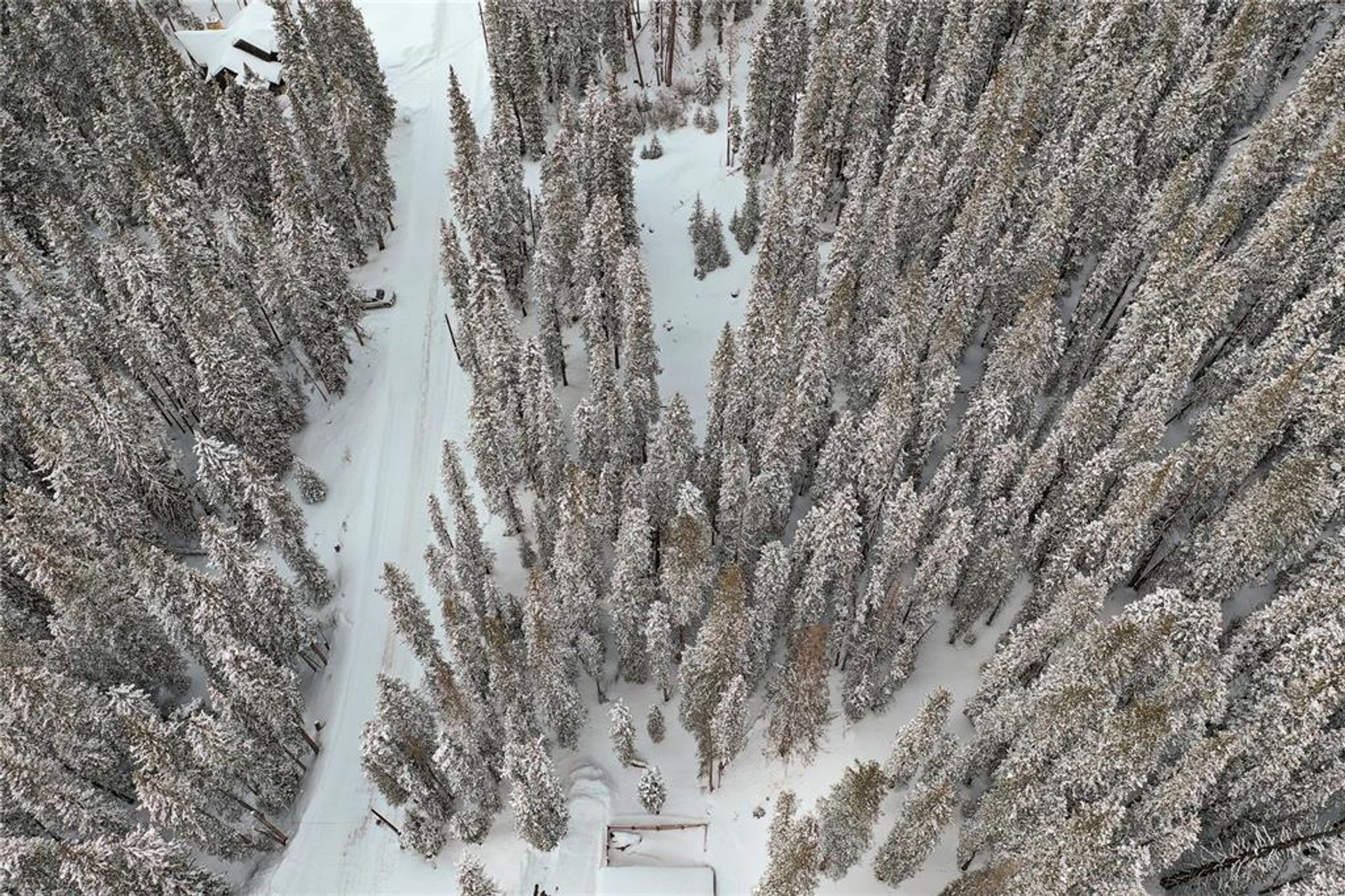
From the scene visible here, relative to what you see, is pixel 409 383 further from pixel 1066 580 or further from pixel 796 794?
pixel 1066 580

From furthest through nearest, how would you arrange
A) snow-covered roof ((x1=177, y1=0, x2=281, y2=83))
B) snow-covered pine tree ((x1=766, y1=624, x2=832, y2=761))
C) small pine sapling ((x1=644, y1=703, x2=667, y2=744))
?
snow-covered roof ((x1=177, y1=0, x2=281, y2=83)) < small pine sapling ((x1=644, y1=703, x2=667, y2=744)) < snow-covered pine tree ((x1=766, y1=624, x2=832, y2=761))

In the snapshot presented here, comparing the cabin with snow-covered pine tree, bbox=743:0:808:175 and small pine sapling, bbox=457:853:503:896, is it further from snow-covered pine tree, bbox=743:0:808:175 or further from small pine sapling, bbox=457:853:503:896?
small pine sapling, bbox=457:853:503:896

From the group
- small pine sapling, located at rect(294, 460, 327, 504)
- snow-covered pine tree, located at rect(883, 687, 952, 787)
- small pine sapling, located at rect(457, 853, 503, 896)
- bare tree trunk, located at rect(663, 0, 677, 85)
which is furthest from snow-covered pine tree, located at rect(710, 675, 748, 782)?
bare tree trunk, located at rect(663, 0, 677, 85)

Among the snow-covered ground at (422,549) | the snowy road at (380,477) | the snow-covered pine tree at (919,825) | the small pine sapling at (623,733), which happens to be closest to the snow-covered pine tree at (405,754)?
the snow-covered ground at (422,549)

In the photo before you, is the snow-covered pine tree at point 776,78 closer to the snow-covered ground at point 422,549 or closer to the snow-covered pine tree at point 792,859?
the snow-covered ground at point 422,549

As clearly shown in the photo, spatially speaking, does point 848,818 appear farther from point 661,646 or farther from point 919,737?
point 661,646

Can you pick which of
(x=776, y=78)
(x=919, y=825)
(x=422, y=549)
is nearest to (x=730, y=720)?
(x=919, y=825)

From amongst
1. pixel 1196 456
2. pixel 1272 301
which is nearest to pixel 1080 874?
pixel 1196 456
